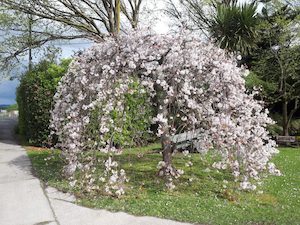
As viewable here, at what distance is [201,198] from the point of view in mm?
6512

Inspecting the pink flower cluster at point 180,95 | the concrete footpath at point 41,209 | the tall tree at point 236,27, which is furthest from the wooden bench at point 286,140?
the concrete footpath at point 41,209

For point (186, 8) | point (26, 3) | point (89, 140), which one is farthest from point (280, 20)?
point (89, 140)

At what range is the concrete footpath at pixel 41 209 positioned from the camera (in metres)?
5.39

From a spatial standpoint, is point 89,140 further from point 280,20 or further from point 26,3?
point 280,20

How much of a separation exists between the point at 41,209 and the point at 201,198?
2.49 meters

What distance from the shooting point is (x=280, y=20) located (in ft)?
52.3

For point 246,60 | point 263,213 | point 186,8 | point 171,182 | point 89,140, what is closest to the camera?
point 263,213

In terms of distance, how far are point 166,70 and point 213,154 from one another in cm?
159

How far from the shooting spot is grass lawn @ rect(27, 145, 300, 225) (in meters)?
5.62

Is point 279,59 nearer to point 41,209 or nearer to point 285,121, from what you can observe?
point 285,121

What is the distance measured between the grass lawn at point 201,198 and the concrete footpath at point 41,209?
21cm


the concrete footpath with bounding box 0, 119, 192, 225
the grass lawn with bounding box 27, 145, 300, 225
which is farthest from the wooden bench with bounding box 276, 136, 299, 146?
the concrete footpath with bounding box 0, 119, 192, 225

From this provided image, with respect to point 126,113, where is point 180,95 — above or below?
above

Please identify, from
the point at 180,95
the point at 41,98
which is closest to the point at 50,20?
the point at 41,98
